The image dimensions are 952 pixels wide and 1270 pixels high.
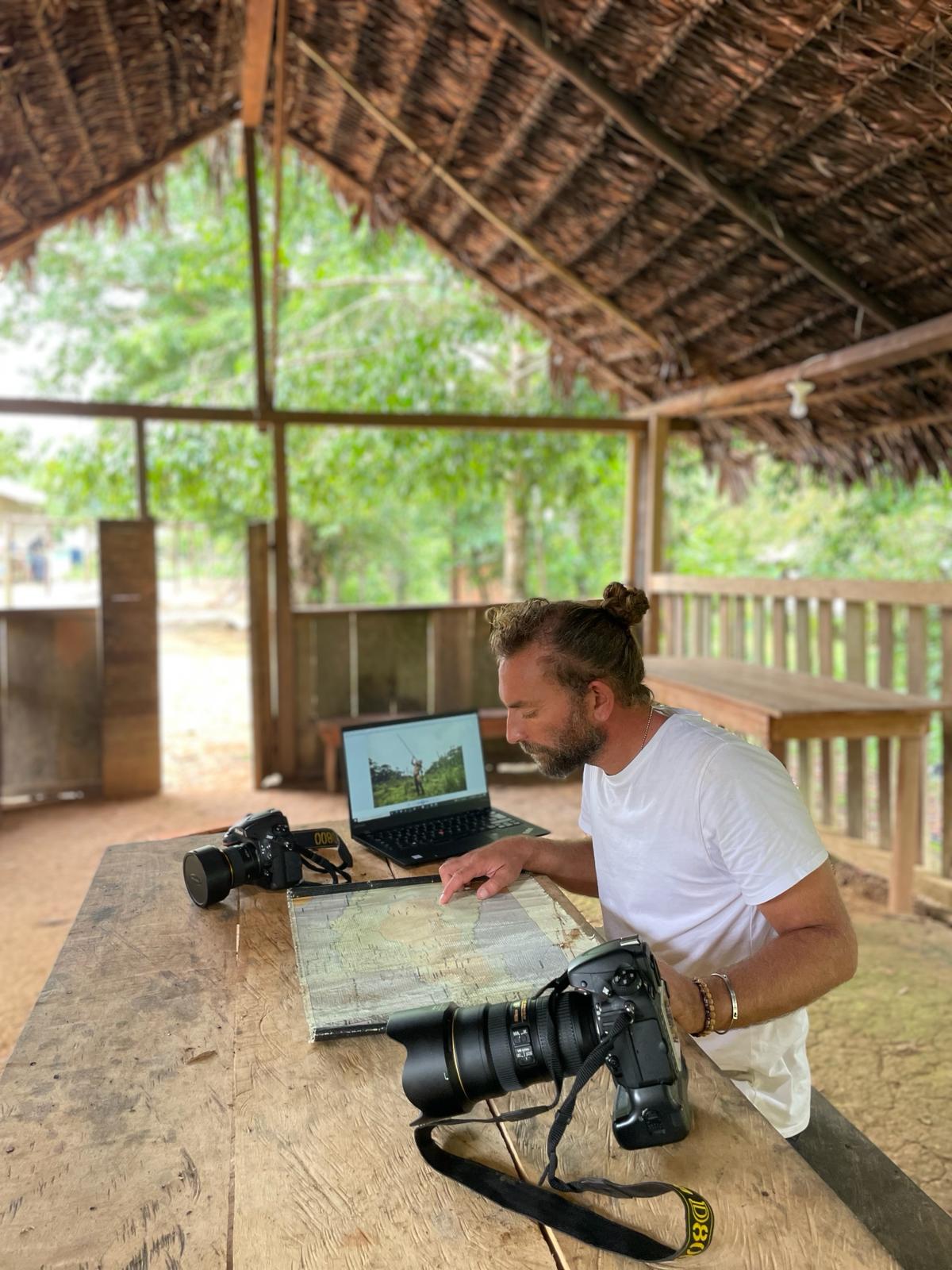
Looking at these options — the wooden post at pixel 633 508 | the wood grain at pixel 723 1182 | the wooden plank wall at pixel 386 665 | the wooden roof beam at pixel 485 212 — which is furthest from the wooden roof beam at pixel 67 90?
the wood grain at pixel 723 1182

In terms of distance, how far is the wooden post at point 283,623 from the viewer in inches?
209

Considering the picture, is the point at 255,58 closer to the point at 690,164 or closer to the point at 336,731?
the point at 690,164

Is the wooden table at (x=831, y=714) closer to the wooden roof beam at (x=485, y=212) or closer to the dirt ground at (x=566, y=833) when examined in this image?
the dirt ground at (x=566, y=833)

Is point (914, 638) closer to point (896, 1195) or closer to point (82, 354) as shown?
point (896, 1195)

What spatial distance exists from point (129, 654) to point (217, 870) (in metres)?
3.95

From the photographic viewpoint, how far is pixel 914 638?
3883mm

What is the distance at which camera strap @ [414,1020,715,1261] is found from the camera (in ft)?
2.68

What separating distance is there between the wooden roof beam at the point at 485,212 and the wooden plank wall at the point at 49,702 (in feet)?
9.78

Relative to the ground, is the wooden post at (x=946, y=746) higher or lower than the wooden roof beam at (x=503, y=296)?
lower

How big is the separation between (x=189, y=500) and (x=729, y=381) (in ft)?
19.7

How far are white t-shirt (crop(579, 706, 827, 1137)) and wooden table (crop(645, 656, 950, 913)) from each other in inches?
73.5

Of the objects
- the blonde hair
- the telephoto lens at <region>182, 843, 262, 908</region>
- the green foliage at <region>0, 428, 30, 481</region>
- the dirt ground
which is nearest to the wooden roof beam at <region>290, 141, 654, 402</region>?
the dirt ground

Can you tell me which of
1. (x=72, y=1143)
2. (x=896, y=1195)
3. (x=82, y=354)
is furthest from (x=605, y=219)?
(x=82, y=354)

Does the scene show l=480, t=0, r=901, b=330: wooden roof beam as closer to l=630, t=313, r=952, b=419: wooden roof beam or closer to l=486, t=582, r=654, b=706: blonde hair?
l=630, t=313, r=952, b=419: wooden roof beam
